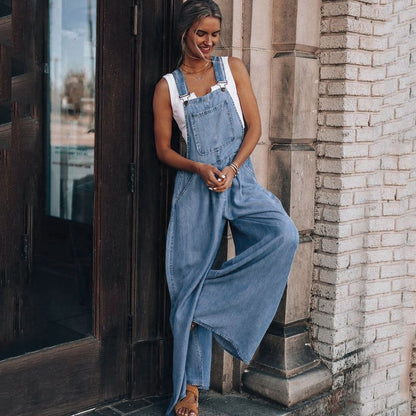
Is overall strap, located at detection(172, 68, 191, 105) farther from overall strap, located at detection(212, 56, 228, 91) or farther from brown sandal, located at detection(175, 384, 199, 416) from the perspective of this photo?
brown sandal, located at detection(175, 384, 199, 416)

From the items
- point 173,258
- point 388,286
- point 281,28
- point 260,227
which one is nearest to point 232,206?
point 260,227

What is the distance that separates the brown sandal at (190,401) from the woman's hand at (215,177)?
3.66ft

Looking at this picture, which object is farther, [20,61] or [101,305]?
[101,305]

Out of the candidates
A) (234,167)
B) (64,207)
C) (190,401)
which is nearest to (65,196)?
(64,207)

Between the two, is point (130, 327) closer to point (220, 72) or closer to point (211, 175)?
point (211, 175)

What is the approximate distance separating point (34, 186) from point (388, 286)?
7.86 ft

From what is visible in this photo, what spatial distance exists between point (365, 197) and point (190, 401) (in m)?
1.69

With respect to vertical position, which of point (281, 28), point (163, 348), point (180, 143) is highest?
point (281, 28)

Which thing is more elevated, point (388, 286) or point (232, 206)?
point (232, 206)

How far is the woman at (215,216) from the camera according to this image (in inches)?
140

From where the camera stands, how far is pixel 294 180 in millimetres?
4188

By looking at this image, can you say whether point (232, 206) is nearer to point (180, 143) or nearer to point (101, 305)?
point (180, 143)

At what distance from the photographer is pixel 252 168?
3783 mm

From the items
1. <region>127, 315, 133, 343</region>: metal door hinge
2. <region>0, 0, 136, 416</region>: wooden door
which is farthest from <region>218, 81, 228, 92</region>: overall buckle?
<region>127, 315, 133, 343</region>: metal door hinge
